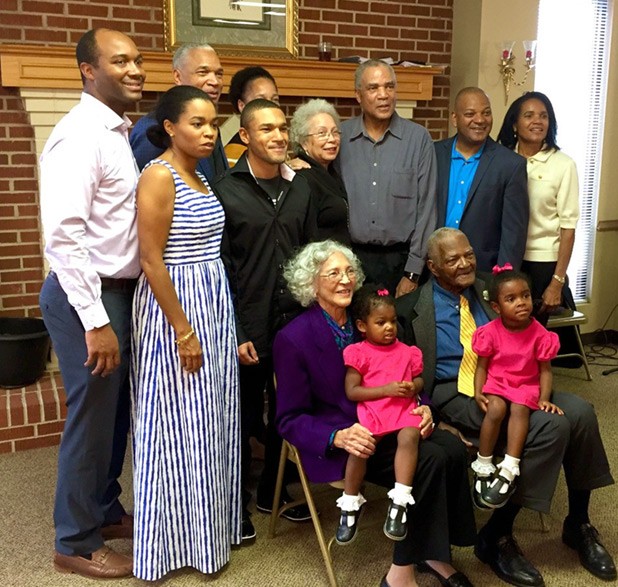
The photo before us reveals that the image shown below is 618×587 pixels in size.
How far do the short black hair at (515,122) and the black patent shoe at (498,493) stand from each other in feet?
5.34

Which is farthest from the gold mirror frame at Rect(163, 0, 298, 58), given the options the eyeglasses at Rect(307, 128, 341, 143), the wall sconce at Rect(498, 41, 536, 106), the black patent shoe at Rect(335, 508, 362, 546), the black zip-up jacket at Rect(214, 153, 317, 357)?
the black patent shoe at Rect(335, 508, 362, 546)

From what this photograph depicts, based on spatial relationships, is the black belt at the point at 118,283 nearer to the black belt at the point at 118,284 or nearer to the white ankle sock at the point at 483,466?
the black belt at the point at 118,284

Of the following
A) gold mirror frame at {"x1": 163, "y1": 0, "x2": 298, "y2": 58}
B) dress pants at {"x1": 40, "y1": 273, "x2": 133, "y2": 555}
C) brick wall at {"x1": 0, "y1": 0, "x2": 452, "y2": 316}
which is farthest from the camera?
gold mirror frame at {"x1": 163, "y1": 0, "x2": 298, "y2": 58}

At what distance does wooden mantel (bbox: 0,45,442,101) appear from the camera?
10.5 feet

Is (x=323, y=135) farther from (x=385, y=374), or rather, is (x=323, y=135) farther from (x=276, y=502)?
(x=276, y=502)

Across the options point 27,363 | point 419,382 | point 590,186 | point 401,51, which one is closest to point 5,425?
point 27,363

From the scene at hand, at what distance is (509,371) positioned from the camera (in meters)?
2.26

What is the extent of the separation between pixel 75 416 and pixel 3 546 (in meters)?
0.69

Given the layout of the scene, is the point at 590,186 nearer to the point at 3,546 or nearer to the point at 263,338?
the point at 263,338

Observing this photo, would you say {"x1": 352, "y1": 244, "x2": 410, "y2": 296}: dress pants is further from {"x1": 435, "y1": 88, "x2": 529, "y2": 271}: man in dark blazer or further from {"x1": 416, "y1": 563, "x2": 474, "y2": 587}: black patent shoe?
{"x1": 416, "y1": 563, "x2": 474, "y2": 587}: black patent shoe

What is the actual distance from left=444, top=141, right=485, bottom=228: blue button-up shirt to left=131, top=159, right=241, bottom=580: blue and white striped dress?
3.73 ft

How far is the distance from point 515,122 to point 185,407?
6.47 ft

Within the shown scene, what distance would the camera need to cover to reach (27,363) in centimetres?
324

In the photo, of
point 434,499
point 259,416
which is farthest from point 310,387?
point 259,416
